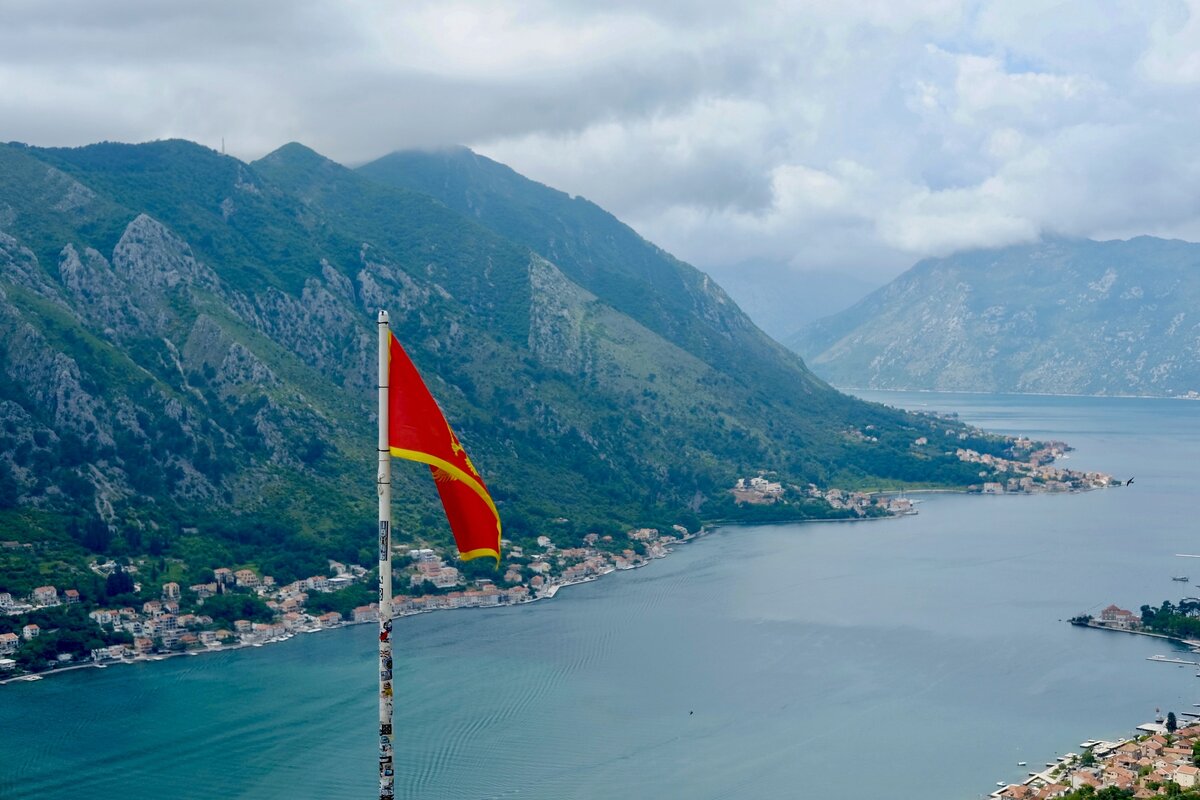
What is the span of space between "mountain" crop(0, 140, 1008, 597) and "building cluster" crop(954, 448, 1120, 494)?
4.84m

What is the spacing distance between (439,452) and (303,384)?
10831cm

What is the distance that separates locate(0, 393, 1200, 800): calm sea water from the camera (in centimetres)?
5962

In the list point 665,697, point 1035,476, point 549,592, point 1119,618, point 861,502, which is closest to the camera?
point 665,697

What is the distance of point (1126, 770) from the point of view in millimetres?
56188

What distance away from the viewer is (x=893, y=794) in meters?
57.6

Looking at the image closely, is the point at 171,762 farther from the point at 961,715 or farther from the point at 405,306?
the point at 405,306

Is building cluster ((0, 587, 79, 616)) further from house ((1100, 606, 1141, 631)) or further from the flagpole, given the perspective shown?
the flagpole

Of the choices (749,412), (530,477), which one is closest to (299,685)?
(530,477)

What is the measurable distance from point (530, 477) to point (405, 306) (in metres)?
29.7

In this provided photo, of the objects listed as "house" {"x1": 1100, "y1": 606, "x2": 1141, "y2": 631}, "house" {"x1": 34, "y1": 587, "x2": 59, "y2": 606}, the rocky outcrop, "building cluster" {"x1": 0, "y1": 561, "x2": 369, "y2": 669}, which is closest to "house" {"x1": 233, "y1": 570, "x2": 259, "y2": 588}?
"building cluster" {"x1": 0, "y1": 561, "x2": 369, "y2": 669}

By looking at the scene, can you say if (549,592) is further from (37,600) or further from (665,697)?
(37,600)

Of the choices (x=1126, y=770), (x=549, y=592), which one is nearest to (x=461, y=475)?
(x=1126, y=770)

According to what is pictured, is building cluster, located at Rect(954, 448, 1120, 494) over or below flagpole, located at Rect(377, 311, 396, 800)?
below

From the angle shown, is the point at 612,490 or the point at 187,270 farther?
the point at 612,490
